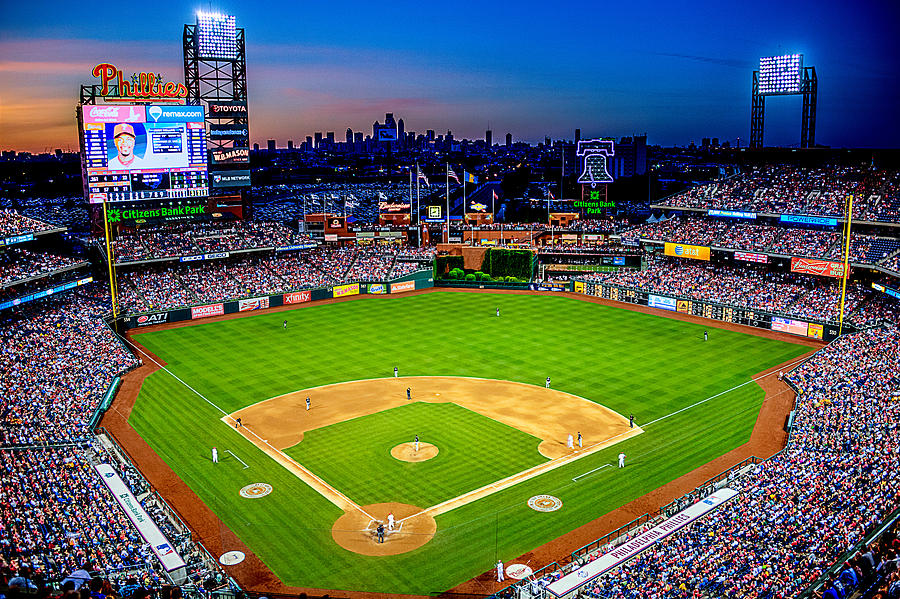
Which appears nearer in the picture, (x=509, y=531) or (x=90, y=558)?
(x=90, y=558)

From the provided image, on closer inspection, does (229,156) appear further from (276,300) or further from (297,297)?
(297,297)

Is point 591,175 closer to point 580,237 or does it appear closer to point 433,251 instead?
point 580,237

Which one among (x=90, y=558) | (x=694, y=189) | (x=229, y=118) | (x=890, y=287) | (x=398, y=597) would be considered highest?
(x=229, y=118)

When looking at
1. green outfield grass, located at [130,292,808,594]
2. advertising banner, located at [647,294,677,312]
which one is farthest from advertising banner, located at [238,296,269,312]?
advertising banner, located at [647,294,677,312]

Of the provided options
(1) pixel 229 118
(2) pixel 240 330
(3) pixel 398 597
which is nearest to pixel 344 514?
(3) pixel 398 597

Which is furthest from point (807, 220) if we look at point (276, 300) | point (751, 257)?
point (276, 300)

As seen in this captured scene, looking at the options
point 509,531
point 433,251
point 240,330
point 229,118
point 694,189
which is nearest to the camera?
point 509,531
